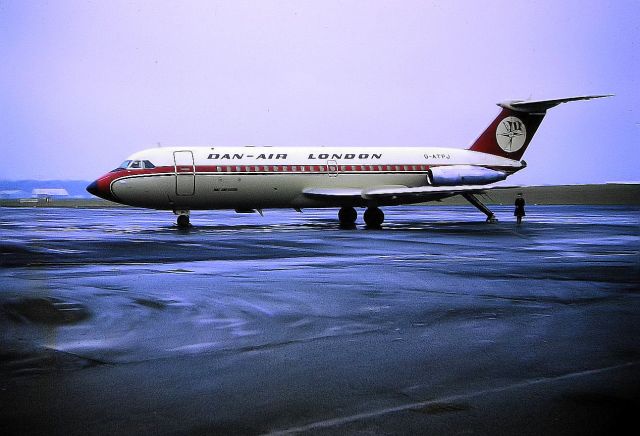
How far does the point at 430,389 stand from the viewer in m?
5.96

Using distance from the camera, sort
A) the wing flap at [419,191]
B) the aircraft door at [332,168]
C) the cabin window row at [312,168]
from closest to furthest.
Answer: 1. the cabin window row at [312,168]
2. the wing flap at [419,191]
3. the aircraft door at [332,168]

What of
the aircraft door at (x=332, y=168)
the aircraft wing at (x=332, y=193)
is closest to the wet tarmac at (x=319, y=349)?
the aircraft wing at (x=332, y=193)

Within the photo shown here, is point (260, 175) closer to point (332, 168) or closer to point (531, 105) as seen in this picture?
point (332, 168)

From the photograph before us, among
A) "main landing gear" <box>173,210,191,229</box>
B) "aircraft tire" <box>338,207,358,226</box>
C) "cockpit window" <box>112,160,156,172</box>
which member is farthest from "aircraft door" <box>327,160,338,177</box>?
"cockpit window" <box>112,160,156,172</box>

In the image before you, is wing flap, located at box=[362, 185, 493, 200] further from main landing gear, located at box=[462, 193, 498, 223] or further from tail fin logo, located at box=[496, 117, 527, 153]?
tail fin logo, located at box=[496, 117, 527, 153]

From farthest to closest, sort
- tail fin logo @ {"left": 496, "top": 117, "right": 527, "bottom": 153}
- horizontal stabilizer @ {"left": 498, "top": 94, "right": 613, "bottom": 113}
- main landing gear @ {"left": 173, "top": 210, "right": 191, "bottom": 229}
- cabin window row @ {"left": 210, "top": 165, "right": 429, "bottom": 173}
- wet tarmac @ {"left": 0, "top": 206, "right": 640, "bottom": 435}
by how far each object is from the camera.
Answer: tail fin logo @ {"left": 496, "top": 117, "right": 527, "bottom": 153}, horizontal stabilizer @ {"left": 498, "top": 94, "right": 613, "bottom": 113}, main landing gear @ {"left": 173, "top": 210, "right": 191, "bottom": 229}, cabin window row @ {"left": 210, "top": 165, "right": 429, "bottom": 173}, wet tarmac @ {"left": 0, "top": 206, "right": 640, "bottom": 435}

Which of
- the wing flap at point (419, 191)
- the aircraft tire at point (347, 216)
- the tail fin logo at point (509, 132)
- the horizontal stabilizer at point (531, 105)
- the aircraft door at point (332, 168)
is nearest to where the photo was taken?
the wing flap at point (419, 191)

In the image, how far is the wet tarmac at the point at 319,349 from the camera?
5.28 m

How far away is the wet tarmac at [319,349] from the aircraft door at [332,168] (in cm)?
1772

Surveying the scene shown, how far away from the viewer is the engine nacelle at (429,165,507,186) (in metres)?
34.5

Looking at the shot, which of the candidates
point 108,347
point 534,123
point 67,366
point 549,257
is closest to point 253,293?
point 108,347

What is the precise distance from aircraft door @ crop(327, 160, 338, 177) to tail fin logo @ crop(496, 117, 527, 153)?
29.0 ft

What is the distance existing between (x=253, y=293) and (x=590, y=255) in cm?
1016

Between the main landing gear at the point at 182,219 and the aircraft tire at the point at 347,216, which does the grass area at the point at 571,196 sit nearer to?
the aircraft tire at the point at 347,216
